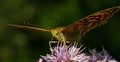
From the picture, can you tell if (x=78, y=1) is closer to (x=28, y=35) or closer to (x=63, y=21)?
(x=63, y=21)

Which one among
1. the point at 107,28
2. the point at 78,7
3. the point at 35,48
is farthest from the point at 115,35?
the point at 35,48

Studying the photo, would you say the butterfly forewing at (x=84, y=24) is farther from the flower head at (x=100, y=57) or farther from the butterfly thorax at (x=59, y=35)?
the flower head at (x=100, y=57)

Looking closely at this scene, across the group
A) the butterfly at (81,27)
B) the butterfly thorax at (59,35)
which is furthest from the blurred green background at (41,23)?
the butterfly at (81,27)

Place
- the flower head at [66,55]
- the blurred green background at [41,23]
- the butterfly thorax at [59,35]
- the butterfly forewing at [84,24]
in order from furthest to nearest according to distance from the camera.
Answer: the blurred green background at [41,23] < the butterfly thorax at [59,35] < the flower head at [66,55] < the butterfly forewing at [84,24]

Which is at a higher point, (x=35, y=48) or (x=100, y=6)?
(x=100, y=6)

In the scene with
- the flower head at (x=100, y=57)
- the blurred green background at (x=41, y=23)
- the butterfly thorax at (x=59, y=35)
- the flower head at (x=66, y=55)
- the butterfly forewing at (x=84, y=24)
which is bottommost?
the blurred green background at (x=41, y=23)

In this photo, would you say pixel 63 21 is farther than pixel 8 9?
No
